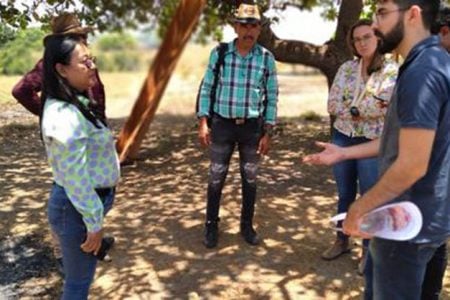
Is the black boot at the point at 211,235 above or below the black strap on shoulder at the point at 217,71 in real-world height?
below

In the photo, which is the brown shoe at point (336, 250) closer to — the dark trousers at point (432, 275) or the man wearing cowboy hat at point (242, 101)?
the man wearing cowboy hat at point (242, 101)

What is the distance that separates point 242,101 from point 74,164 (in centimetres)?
185

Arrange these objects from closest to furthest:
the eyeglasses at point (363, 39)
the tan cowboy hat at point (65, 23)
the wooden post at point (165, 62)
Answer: the wooden post at point (165, 62) < the tan cowboy hat at point (65, 23) < the eyeglasses at point (363, 39)

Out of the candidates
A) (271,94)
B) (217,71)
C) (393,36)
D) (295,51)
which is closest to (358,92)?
(271,94)

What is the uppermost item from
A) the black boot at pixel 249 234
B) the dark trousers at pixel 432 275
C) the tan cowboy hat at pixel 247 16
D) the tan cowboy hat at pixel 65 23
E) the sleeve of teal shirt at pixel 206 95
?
the tan cowboy hat at pixel 247 16

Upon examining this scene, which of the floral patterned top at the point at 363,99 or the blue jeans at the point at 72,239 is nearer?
the blue jeans at the point at 72,239

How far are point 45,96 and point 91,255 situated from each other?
0.75m

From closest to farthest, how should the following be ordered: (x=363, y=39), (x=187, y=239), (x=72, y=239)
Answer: (x=72, y=239)
(x=363, y=39)
(x=187, y=239)

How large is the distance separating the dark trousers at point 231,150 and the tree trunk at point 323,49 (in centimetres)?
371

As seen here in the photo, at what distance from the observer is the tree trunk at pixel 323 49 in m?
7.50

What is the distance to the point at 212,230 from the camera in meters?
4.32

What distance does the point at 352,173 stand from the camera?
3.75 metres

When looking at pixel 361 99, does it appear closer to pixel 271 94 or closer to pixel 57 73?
pixel 271 94

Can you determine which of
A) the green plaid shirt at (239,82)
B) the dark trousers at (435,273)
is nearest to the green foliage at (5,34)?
the green plaid shirt at (239,82)
